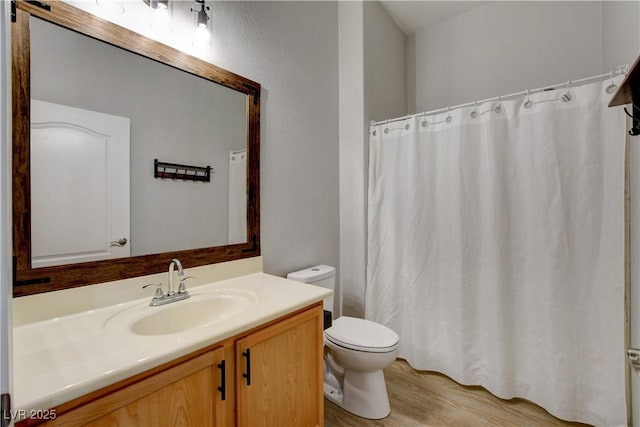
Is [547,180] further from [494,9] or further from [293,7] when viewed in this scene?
[293,7]

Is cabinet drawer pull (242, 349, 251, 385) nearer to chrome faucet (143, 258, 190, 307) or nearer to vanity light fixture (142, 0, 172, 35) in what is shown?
chrome faucet (143, 258, 190, 307)

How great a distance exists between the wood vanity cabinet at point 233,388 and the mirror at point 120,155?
0.56m

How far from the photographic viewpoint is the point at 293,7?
6.53ft

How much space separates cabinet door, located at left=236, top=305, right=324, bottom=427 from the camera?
3.45 feet

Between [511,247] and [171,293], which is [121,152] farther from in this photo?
[511,247]

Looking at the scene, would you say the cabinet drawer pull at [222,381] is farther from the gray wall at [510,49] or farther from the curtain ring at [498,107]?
the gray wall at [510,49]

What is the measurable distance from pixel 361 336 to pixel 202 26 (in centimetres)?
180

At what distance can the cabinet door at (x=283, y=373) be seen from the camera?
1053mm

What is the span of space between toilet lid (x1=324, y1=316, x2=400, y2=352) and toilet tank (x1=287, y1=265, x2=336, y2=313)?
15 cm

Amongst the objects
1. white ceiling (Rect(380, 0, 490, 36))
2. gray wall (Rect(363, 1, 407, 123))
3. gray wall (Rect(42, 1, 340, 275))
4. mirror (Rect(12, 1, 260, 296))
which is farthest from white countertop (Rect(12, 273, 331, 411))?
white ceiling (Rect(380, 0, 490, 36))

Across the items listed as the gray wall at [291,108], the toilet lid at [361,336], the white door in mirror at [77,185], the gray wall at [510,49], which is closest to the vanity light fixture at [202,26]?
the gray wall at [291,108]

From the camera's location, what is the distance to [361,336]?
1.69 m

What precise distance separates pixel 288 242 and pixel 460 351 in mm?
1316

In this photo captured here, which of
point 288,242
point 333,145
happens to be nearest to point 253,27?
point 333,145
